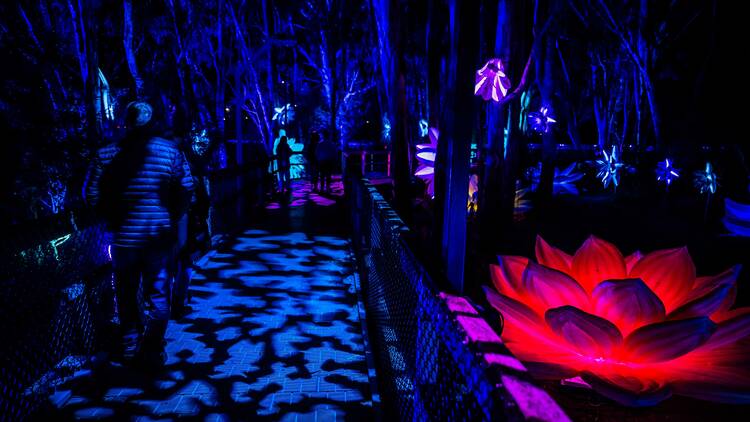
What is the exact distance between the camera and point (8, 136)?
35.5 feet

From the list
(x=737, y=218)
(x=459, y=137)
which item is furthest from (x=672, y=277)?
(x=737, y=218)

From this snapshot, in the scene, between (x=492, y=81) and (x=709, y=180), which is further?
(x=709, y=180)

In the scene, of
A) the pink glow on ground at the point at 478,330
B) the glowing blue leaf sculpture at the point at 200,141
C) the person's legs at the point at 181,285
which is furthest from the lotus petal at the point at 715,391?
the glowing blue leaf sculpture at the point at 200,141

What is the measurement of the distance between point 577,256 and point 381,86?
44.3ft

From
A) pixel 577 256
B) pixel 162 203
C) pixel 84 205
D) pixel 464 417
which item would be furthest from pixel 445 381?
pixel 84 205

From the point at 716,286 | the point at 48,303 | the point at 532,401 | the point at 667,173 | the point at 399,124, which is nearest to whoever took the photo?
the point at 532,401

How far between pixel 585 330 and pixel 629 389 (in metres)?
0.16

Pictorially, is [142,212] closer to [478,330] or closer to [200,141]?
[478,330]

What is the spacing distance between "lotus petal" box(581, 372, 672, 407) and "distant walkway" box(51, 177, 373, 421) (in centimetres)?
237

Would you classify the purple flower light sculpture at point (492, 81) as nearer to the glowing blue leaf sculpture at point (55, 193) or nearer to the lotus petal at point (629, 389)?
the lotus petal at point (629, 389)

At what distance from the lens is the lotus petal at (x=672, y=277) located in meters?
1.29

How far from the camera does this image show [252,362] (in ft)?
12.3

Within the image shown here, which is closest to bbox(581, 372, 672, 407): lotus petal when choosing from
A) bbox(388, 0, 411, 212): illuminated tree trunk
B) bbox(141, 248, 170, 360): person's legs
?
bbox(141, 248, 170, 360): person's legs

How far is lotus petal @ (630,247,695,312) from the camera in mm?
1294
